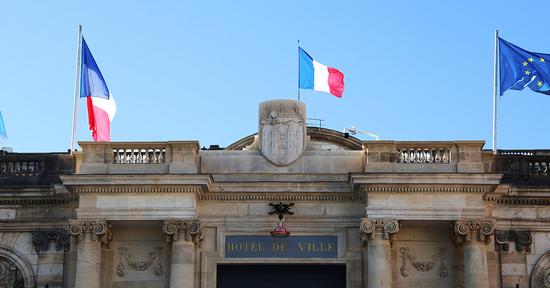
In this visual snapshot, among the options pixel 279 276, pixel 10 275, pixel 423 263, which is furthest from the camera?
pixel 10 275

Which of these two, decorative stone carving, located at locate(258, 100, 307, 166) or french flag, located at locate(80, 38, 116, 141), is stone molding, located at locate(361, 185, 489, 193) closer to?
decorative stone carving, located at locate(258, 100, 307, 166)

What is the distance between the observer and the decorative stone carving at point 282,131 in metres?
24.5

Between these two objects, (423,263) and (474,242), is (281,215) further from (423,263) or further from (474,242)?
(474,242)

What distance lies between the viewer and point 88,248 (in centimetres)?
2338

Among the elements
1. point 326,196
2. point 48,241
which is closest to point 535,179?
point 326,196

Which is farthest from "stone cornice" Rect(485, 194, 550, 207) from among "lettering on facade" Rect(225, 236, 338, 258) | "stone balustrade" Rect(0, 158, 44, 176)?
"stone balustrade" Rect(0, 158, 44, 176)

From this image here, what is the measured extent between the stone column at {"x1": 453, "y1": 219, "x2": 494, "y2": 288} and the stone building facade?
0.03 metres

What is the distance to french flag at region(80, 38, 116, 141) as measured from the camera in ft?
90.3

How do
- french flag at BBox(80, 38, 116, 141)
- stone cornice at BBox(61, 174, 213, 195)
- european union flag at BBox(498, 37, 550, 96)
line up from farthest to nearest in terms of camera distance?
french flag at BBox(80, 38, 116, 141), european union flag at BBox(498, 37, 550, 96), stone cornice at BBox(61, 174, 213, 195)

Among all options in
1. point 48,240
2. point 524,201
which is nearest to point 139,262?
point 48,240

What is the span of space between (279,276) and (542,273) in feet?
21.6

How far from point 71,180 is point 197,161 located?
10.4 ft

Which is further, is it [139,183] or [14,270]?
[14,270]

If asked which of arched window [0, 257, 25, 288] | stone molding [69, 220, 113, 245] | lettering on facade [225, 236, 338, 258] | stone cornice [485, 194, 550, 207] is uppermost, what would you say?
stone cornice [485, 194, 550, 207]
